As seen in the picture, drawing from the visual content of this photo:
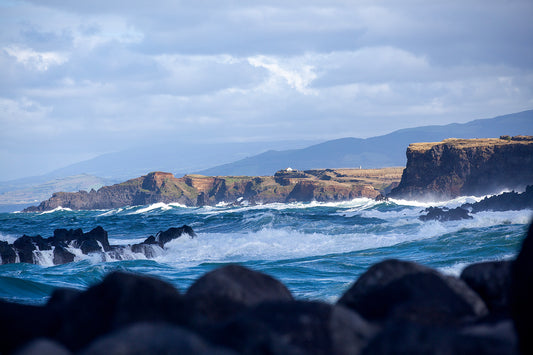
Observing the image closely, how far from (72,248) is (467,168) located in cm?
5140

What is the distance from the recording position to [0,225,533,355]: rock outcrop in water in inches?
118

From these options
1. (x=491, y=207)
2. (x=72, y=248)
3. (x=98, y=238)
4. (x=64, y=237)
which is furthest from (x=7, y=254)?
(x=491, y=207)

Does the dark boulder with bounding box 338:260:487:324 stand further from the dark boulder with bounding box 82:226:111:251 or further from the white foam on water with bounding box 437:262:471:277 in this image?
the dark boulder with bounding box 82:226:111:251

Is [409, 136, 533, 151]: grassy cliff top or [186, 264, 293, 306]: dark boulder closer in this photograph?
[186, 264, 293, 306]: dark boulder

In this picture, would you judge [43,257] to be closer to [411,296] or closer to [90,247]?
[90,247]

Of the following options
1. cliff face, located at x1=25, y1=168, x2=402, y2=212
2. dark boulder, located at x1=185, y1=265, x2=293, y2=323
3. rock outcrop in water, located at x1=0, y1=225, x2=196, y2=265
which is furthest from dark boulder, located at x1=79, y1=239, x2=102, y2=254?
cliff face, located at x1=25, y1=168, x2=402, y2=212

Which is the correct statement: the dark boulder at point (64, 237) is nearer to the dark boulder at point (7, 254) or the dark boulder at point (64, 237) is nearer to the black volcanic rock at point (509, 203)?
the dark boulder at point (7, 254)

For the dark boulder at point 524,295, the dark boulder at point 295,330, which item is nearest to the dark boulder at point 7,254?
the dark boulder at point 295,330

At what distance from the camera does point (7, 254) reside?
1875cm

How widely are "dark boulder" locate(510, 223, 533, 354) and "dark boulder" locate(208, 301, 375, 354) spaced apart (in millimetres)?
885

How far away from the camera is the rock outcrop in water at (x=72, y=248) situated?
62.7 feet

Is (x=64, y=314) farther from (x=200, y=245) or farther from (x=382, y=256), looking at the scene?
(x=200, y=245)

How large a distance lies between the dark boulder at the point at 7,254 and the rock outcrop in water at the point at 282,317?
15.6m

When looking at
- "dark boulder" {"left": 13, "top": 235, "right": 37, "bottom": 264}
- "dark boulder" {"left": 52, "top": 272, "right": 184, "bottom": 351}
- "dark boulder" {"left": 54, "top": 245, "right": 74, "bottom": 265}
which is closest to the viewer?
"dark boulder" {"left": 52, "top": 272, "right": 184, "bottom": 351}
